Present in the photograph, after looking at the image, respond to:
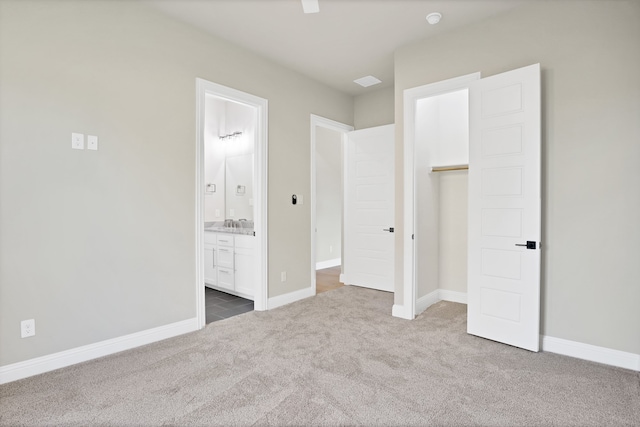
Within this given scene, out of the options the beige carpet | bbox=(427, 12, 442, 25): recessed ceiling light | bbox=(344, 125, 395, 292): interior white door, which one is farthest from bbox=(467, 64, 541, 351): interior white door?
bbox=(344, 125, 395, 292): interior white door

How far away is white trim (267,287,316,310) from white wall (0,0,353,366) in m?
1.01

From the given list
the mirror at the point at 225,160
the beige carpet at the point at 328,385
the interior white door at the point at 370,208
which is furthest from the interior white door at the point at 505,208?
the mirror at the point at 225,160

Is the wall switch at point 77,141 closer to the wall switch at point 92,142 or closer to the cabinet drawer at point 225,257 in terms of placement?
the wall switch at point 92,142

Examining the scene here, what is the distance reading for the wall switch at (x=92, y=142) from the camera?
253 cm

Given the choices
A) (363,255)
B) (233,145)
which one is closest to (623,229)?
(363,255)

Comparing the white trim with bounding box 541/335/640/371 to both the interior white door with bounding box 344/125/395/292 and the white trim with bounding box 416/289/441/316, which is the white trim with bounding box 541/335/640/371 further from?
the interior white door with bounding box 344/125/395/292

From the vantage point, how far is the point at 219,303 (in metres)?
4.15

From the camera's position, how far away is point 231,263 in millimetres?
4395

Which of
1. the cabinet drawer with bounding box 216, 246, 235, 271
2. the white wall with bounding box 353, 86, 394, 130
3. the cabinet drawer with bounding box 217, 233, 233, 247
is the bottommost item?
the cabinet drawer with bounding box 216, 246, 235, 271

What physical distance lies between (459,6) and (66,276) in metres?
3.91

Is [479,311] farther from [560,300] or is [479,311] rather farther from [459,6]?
[459,6]

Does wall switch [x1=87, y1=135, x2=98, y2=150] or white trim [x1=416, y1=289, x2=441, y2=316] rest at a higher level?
wall switch [x1=87, y1=135, x2=98, y2=150]

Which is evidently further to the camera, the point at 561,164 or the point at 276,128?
the point at 276,128

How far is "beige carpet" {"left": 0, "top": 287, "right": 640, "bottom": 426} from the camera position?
1843 millimetres
